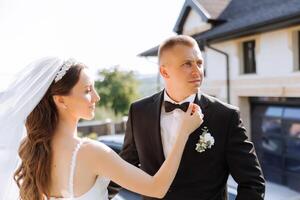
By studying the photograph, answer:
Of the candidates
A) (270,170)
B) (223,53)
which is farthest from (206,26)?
(270,170)

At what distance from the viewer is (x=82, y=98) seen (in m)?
1.76

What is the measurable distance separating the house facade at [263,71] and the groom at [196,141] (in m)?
8.72

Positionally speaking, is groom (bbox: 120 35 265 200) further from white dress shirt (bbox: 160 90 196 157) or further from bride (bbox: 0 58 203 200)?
bride (bbox: 0 58 203 200)

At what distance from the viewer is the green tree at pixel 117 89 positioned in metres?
30.3

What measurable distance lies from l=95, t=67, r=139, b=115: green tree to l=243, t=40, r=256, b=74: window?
56.6ft

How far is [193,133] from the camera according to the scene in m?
1.96

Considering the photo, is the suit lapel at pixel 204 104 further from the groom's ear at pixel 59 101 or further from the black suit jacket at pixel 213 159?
the groom's ear at pixel 59 101

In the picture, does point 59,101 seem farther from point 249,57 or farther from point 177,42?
point 249,57

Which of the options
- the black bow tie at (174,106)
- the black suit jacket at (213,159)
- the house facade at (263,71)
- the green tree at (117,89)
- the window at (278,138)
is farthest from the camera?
the green tree at (117,89)

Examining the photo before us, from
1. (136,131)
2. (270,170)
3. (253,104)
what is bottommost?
(270,170)

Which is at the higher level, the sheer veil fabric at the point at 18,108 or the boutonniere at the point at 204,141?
the sheer veil fabric at the point at 18,108

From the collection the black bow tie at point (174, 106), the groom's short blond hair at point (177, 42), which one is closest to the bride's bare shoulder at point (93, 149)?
the black bow tie at point (174, 106)

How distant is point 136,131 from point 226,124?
1.68ft

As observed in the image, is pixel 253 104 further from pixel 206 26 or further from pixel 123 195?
pixel 123 195
